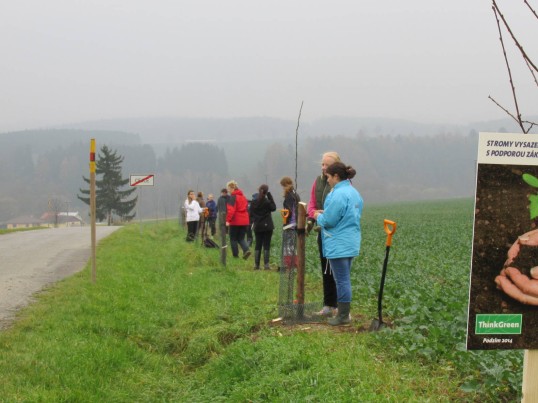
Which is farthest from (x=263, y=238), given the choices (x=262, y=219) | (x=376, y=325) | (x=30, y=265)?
(x=376, y=325)

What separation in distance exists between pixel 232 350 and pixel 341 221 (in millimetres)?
1942

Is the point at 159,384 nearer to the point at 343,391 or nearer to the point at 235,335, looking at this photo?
the point at 235,335

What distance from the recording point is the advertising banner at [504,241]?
4012 millimetres

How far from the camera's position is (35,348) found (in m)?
7.10

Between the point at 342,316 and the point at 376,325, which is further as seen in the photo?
the point at 342,316

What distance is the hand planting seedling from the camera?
4.02 m

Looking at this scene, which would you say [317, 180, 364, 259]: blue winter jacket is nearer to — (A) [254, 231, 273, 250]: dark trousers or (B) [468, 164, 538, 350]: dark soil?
(B) [468, 164, 538, 350]: dark soil

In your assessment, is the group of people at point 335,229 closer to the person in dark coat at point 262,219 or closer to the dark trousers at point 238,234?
the person in dark coat at point 262,219

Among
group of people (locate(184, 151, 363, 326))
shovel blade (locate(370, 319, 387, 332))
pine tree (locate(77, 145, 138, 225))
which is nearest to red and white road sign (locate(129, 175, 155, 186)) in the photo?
group of people (locate(184, 151, 363, 326))

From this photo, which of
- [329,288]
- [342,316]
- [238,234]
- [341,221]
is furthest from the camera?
[238,234]

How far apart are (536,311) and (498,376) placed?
1.38 meters

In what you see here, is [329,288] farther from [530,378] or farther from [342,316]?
[530,378]

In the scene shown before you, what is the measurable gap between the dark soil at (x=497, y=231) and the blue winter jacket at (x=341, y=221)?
381 cm

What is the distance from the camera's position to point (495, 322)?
4.05 metres
